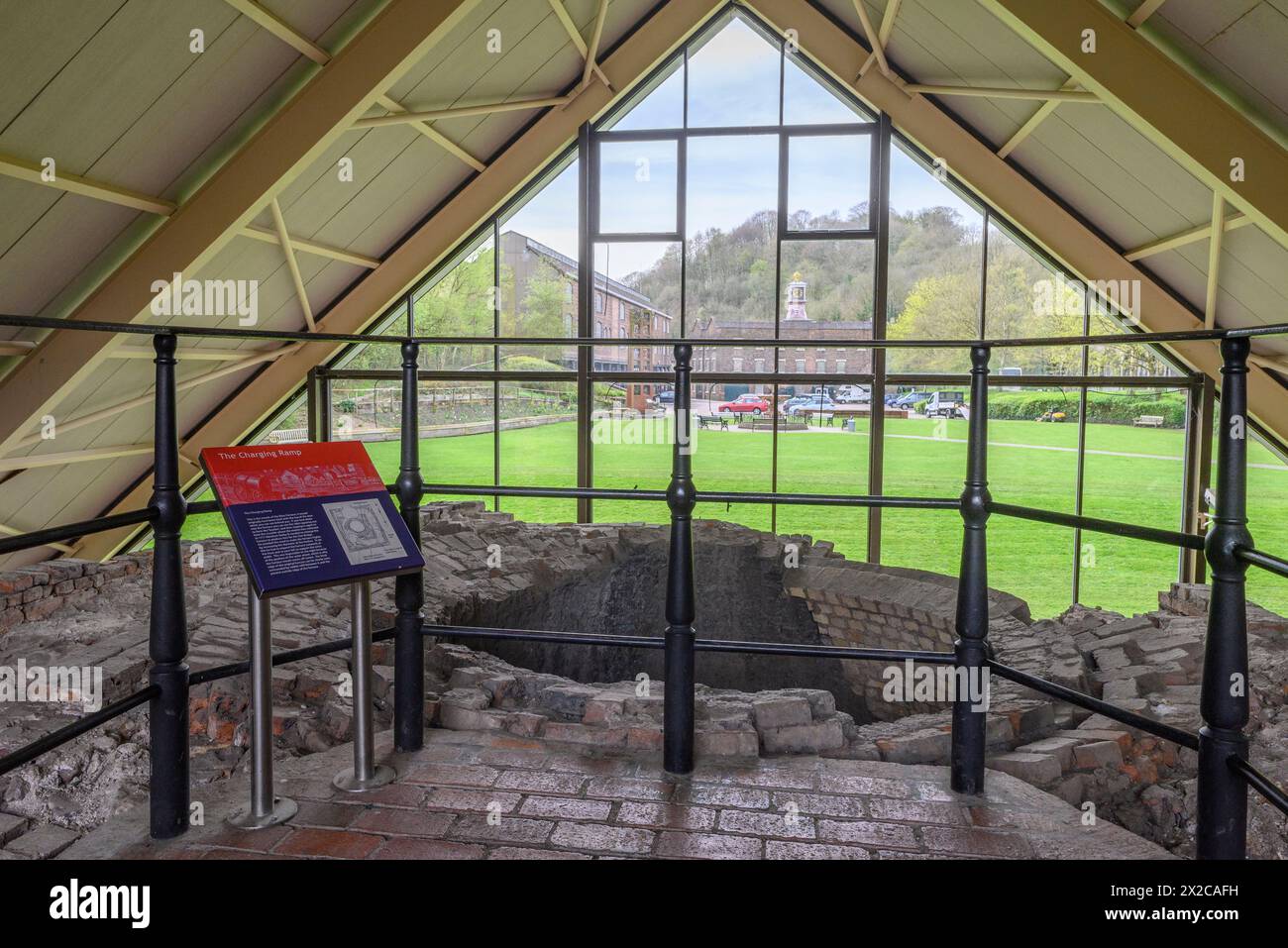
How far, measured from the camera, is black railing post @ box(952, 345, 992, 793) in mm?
2266

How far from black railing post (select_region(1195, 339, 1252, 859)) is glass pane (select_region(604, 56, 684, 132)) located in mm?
9647

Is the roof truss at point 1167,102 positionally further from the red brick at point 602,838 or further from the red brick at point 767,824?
the red brick at point 602,838

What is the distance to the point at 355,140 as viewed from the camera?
24.7 ft

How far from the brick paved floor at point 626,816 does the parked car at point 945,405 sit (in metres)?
8.58

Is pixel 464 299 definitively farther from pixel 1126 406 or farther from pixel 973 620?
pixel 973 620

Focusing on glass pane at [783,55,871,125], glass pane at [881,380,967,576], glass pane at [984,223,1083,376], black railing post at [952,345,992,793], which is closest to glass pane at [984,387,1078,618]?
glass pane at [881,380,967,576]

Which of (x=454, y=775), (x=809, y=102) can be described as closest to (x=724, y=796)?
(x=454, y=775)

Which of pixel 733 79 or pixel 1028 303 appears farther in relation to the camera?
pixel 733 79

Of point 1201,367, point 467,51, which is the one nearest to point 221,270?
point 467,51

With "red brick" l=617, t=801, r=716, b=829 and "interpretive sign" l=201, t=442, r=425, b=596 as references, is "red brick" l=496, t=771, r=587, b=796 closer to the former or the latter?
"red brick" l=617, t=801, r=716, b=829

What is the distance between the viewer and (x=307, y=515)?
2.12 m

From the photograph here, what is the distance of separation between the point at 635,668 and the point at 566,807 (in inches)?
181
